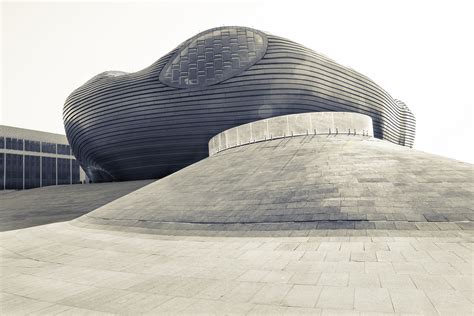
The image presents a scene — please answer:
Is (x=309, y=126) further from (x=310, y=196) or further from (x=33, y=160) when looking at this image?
(x=33, y=160)

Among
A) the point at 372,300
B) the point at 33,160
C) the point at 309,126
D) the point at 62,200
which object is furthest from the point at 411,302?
the point at 33,160

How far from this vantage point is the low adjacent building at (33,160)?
2286 inches

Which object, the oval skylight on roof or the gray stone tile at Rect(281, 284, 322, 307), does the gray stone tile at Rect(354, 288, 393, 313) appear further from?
the oval skylight on roof

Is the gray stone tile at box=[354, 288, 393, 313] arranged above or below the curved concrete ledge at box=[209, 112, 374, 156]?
below

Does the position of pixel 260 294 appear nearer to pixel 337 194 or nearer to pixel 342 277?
pixel 342 277

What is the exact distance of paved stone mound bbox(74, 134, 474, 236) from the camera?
9.48m

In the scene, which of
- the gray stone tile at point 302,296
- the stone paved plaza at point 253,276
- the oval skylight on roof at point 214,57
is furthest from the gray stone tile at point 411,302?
the oval skylight on roof at point 214,57

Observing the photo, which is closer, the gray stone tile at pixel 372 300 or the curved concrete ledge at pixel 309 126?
the gray stone tile at pixel 372 300

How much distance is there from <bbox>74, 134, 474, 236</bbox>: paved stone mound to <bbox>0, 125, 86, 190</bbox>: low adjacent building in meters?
56.6

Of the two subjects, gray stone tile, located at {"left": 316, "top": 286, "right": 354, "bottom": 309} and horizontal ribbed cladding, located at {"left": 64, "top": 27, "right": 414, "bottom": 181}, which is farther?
horizontal ribbed cladding, located at {"left": 64, "top": 27, "right": 414, "bottom": 181}

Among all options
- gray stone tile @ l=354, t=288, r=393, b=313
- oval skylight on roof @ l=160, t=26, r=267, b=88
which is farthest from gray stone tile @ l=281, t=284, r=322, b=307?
oval skylight on roof @ l=160, t=26, r=267, b=88

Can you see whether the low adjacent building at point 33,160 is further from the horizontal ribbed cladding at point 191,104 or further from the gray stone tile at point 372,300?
the gray stone tile at point 372,300

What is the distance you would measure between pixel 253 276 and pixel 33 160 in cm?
7167

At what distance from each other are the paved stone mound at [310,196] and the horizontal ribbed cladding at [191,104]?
16.7 m
